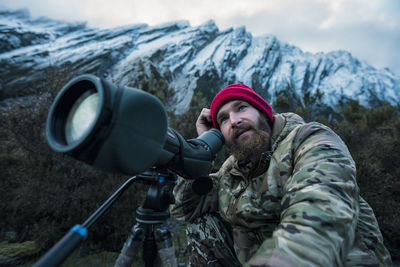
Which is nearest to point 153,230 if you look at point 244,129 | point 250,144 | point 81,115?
point 81,115

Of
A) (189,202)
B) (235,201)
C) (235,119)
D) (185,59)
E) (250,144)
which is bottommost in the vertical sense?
(189,202)

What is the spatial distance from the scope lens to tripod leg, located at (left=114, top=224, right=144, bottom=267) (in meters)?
0.52

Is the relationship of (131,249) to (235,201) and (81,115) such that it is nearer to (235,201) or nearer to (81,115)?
(81,115)

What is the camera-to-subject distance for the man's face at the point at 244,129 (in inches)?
59.8

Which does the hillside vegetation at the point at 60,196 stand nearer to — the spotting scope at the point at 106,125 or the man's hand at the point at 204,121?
the man's hand at the point at 204,121

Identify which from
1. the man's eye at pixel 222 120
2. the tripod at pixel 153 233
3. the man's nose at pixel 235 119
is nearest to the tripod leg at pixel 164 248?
the tripod at pixel 153 233

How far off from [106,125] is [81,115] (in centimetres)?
15

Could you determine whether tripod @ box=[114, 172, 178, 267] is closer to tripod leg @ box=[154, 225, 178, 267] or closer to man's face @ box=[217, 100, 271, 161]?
tripod leg @ box=[154, 225, 178, 267]

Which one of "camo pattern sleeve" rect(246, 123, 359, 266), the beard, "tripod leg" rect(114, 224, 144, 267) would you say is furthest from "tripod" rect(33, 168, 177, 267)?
the beard

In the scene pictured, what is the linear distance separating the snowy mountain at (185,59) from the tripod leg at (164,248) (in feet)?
90.6

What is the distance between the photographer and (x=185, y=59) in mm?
46031

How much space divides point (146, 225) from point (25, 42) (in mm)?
50851

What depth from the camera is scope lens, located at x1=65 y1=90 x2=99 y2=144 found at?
67cm

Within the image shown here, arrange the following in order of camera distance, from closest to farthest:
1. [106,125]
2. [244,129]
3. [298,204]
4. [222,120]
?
[106,125]
[298,204]
[244,129]
[222,120]
